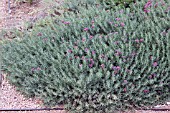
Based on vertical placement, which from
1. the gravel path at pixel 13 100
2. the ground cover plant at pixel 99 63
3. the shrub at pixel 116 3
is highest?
the shrub at pixel 116 3

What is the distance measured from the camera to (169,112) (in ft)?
15.1

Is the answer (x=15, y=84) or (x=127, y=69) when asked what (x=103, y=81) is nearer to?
(x=127, y=69)

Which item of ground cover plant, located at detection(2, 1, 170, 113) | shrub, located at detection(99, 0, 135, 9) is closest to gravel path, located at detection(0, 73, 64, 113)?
ground cover plant, located at detection(2, 1, 170, 113)

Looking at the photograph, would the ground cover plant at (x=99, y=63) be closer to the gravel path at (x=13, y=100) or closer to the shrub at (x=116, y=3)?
the gravel path at (x=13, y=100)

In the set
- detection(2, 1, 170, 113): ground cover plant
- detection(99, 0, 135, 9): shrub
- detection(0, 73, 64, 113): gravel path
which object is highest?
detection(99, 0, 135, 9): shrub

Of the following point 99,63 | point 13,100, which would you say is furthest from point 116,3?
point 13,100

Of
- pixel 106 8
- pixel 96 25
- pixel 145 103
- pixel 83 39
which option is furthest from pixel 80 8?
pixel 145 103

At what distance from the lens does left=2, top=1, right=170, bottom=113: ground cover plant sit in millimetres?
4441

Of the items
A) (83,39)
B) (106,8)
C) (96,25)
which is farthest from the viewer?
(106,8)

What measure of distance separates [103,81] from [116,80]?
172mm

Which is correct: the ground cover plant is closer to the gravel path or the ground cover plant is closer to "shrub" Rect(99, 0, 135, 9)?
the gravel path

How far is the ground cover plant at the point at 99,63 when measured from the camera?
444 cm

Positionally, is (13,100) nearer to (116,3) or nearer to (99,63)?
(99,63)

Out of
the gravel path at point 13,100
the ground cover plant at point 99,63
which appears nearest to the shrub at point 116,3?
the ground cover plant at point 99,63
